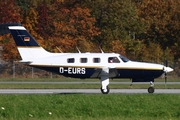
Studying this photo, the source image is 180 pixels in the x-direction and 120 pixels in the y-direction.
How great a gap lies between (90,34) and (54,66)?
29969mm

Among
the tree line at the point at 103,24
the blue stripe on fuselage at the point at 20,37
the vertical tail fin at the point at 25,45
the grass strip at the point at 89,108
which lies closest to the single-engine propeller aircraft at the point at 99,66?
the vertical tail fin at the point at 25,45

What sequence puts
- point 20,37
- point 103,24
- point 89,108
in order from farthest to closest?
point 103,24 < point 20,37 < point 89,108

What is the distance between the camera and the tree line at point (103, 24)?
62391 millimetres

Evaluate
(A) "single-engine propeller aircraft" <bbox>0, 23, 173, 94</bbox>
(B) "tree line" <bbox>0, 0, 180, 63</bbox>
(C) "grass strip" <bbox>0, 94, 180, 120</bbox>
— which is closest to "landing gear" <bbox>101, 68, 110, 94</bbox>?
(A) "single-engine propeller aircraft" <bbox>0, 23, 173, 94</bbox>

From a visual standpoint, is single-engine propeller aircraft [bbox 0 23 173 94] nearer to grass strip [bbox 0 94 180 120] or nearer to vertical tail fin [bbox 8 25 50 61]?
vertical tail fin [bbox 8 25 50 61]

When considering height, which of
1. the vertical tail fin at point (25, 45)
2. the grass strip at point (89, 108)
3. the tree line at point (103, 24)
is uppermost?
the vertical tail fin at point (25, 45)

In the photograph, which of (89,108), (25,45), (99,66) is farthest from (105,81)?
(89,108)

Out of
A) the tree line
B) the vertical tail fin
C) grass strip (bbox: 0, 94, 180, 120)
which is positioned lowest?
the tree line

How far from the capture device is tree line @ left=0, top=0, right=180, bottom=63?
6239cm

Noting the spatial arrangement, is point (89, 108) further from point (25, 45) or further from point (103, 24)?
point (103, 24)

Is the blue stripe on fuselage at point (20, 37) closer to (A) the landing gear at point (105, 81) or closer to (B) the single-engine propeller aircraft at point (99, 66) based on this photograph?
(B) the single-engine propeller aircraft at point (99, 66)

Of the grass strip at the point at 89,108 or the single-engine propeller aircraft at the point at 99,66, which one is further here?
the single-engine propeller aircraft at the point at 99,66

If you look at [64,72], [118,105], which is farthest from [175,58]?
[118,105]

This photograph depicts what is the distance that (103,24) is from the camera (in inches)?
2579
